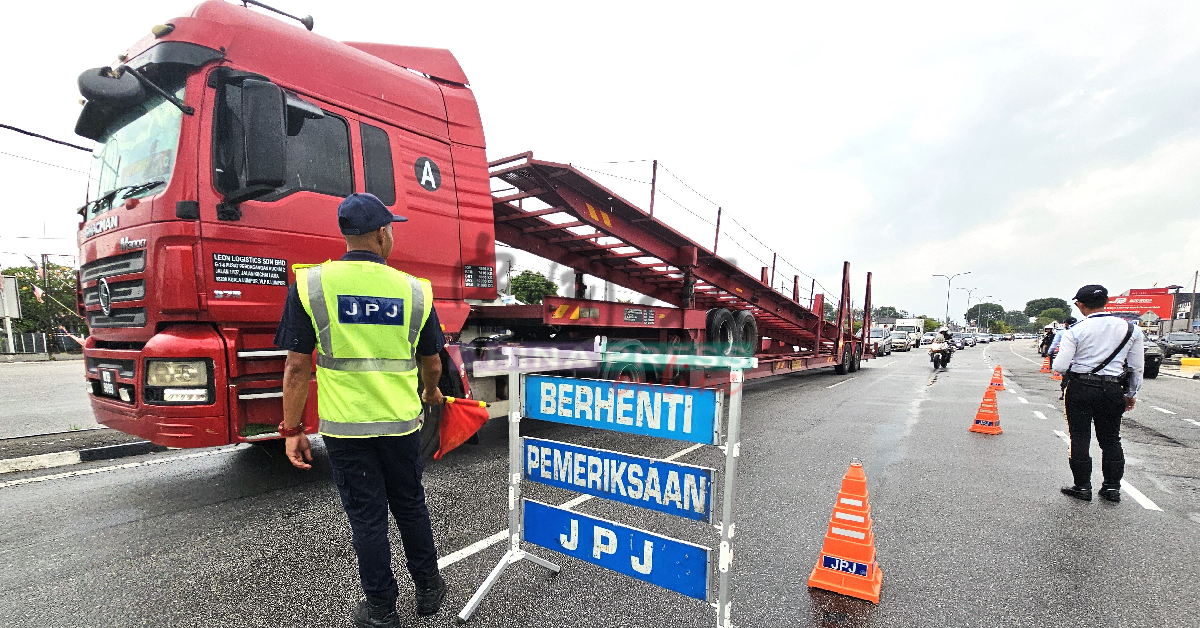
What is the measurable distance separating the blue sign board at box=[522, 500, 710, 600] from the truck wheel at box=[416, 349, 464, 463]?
700 millimetres

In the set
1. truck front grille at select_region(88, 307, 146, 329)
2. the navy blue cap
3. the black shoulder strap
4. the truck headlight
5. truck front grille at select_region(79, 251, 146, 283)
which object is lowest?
the truck headlight

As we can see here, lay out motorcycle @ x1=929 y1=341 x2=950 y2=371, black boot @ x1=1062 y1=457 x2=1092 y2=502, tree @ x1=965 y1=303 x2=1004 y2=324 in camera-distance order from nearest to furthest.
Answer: black boot @ x1=1062 y1=457 x2=1092 y2=502
motorcycle @ x1=929 y1=341 x2=950 y2=371
tree @ x1=965 y1=303 x2=1004 y2=324

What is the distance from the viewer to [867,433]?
6.77 metres

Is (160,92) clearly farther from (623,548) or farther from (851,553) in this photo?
(851,553)

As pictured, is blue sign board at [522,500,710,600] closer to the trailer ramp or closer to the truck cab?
the truck cab

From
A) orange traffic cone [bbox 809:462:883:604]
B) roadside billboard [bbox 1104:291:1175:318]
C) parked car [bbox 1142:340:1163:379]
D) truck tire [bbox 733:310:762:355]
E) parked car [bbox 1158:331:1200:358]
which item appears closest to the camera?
orange traffic cone [bbox 809:462:883:604]

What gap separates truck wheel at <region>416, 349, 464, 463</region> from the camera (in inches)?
120

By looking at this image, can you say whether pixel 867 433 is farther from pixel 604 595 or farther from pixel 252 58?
pixel 252 58

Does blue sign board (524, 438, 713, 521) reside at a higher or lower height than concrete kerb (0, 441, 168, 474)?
higher

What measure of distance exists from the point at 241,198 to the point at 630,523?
124 inches

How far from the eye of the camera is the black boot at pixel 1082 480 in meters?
4.20

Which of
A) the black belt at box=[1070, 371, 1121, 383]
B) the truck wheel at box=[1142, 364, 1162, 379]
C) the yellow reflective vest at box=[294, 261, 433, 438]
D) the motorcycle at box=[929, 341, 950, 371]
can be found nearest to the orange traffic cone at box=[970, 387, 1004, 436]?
the black belt at box=[1070, 371, 1121, 383]

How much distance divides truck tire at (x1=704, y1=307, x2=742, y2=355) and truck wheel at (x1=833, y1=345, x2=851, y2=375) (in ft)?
21.7

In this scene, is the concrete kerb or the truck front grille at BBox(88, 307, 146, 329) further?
the concrete kerb
